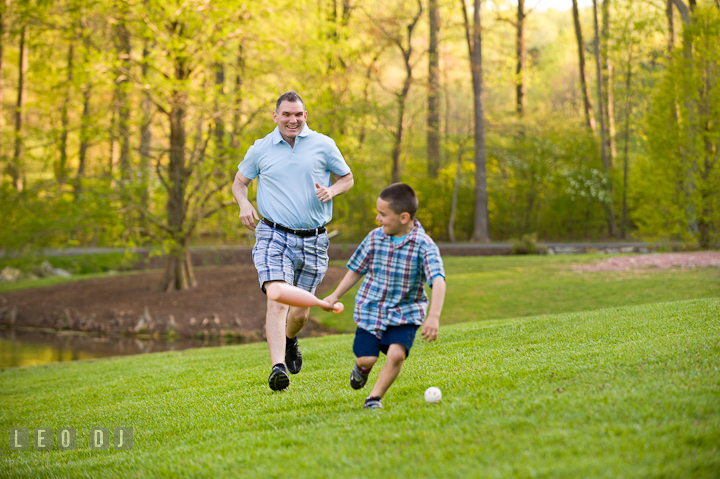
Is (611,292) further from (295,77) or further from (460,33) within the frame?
(460,33)

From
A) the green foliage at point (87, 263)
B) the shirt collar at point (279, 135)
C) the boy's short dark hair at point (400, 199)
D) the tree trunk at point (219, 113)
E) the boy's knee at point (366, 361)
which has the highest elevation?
the tree trunk at point (219, 113)

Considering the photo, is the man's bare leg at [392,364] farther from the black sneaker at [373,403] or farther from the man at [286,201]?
the man at [286,201]

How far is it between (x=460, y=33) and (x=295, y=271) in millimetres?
27065

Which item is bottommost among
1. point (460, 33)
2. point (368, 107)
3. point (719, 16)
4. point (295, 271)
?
point (295, 271)

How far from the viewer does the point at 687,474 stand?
8.33 ft

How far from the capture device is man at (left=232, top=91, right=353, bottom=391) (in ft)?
15.9

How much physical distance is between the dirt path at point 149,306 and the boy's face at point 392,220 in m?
9.28

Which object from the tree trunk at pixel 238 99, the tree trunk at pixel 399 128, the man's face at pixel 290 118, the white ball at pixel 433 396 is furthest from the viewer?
the tree trunk at pixel 399 128

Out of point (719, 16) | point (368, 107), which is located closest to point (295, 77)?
point (368, 107)

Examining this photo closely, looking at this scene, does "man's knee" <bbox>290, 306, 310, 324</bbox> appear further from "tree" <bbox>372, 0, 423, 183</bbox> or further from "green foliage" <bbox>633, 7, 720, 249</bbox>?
"tree" <bbox>372, 0, 423, 183</bbox>

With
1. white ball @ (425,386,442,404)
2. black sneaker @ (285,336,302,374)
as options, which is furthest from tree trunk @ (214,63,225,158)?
white ball @ (425,386,442,404)

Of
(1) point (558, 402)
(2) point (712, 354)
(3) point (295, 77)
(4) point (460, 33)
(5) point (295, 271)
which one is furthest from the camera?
(4) point (460, 33)

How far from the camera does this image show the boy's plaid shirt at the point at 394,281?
148 inches

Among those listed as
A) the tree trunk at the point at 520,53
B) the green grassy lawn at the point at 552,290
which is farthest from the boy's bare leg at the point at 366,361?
the tree trunk at the point at 520,53
